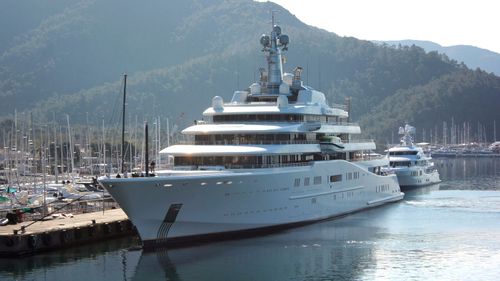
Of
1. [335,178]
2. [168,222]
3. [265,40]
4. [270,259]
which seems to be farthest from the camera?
[265,40]

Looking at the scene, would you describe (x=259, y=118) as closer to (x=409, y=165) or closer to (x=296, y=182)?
(x=296, y=182)

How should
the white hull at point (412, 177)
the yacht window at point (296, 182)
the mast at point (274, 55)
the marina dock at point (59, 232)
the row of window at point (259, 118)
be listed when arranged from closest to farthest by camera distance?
the marina dock at point (59, 232)
the yacht window at point (296, 182)
the row of window at point (259, 118)
the mast at point (274, 55)
the white hull at point (412, 177)

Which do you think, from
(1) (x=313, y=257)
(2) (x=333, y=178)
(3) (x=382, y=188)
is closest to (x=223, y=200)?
(1) (x=313, y=257)

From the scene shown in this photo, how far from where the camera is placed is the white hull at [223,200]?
37344 mm

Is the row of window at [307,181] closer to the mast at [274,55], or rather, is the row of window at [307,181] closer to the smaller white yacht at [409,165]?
the mast at [274,55]

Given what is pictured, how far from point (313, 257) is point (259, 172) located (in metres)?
5.98

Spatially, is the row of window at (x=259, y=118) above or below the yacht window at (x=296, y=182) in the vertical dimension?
above

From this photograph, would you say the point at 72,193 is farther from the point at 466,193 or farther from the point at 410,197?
the point at 466,193

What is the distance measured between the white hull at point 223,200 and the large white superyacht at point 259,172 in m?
0.05

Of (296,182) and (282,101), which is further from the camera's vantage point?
(282,101)

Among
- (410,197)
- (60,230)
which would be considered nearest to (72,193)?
(60,230)

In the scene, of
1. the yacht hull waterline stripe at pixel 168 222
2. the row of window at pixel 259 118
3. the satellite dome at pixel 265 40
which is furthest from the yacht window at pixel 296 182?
the satellite dome at pixel 265 40

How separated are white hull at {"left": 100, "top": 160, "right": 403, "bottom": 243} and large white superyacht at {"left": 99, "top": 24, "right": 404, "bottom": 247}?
0.05 m

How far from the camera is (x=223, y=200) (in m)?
39.5
